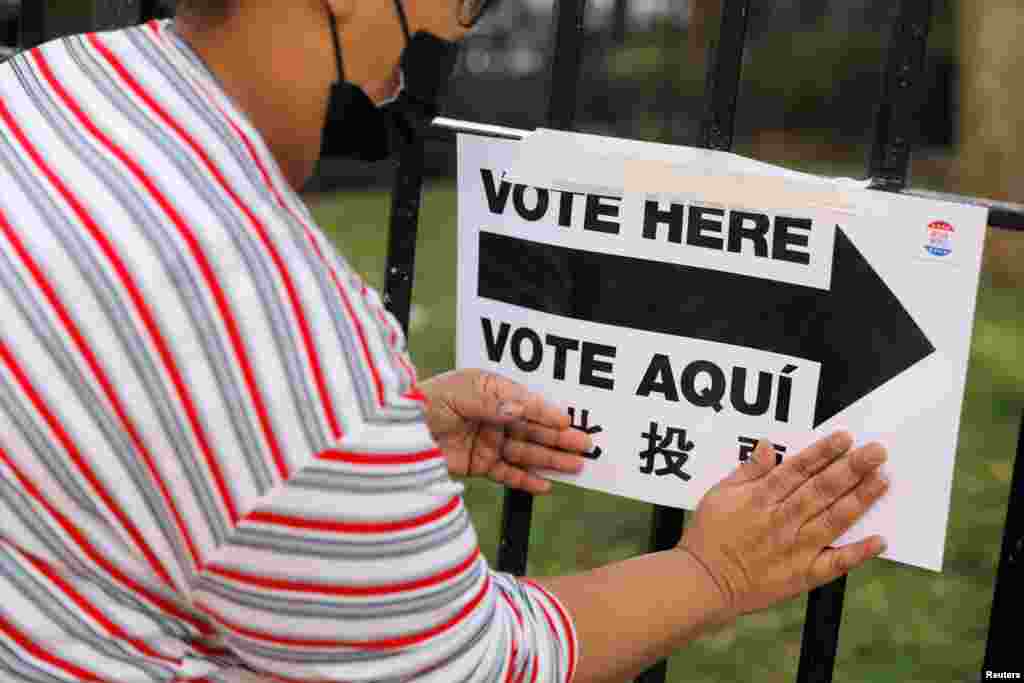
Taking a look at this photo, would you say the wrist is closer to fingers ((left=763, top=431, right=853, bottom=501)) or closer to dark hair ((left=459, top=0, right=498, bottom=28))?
fingers ((left=763, top=431, right=853, bottom=501))

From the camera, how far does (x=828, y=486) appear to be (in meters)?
1.48

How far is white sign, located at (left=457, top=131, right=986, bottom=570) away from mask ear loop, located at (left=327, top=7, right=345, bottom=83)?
1.24 feet

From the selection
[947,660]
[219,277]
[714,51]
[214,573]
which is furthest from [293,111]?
[947,660]

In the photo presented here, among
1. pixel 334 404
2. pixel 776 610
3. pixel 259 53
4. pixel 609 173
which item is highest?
pixel 259 53

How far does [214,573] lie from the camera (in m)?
1.15

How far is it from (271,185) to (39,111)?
22 centimetres

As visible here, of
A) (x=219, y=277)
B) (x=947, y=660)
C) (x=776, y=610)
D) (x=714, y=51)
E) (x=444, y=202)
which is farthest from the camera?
(x=444, y=202)

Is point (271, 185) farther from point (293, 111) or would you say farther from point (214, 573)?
point (214, 573)

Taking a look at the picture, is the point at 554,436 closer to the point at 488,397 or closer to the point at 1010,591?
the point at 488,397

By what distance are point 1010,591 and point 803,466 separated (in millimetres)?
299

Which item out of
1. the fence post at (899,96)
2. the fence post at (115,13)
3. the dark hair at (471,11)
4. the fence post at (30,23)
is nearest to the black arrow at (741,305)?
the fence post at (899,96)

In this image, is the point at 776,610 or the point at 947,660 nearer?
the point at 947,660

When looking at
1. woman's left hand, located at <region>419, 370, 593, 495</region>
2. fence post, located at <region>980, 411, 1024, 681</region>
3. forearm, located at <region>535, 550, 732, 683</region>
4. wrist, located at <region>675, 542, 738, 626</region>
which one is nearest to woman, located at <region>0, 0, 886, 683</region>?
forearm, located at <region>535, 550, 732, 683</region>

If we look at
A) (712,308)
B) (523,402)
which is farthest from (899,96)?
(523,402)
